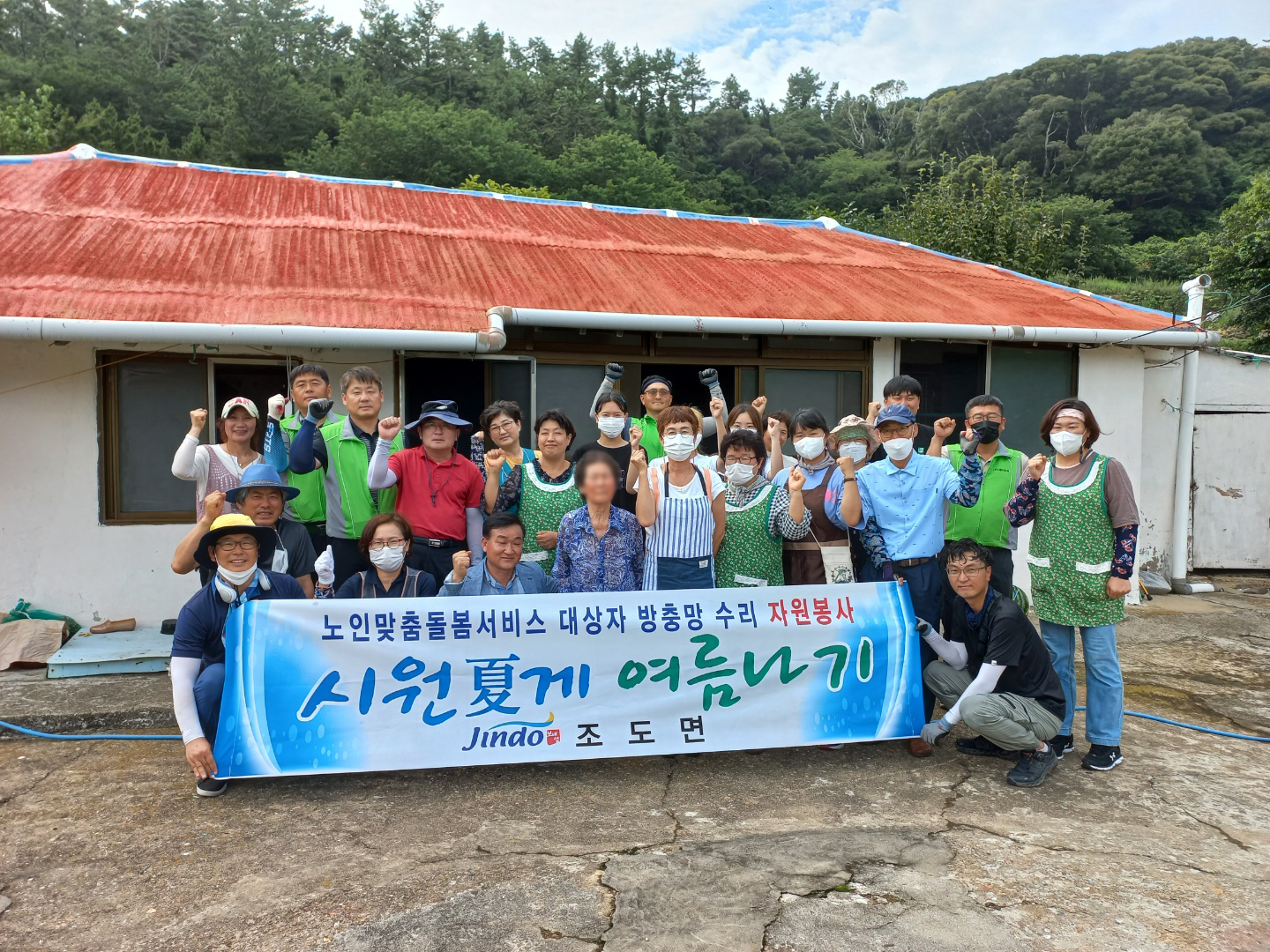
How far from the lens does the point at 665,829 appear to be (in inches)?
132

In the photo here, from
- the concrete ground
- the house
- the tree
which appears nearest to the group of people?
the concrete ground

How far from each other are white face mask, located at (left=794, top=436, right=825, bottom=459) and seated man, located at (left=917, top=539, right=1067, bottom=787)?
763 millimetres

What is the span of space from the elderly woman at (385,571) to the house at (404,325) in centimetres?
223

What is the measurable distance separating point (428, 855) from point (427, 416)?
2.02 metres

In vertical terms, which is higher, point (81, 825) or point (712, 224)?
point (712, 224)

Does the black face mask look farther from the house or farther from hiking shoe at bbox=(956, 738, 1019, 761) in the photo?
the house

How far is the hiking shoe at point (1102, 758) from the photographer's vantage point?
13.0ft

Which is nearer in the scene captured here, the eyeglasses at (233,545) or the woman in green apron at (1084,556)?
the eyeglasses at (233,545)

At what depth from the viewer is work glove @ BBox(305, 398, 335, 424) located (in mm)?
4207

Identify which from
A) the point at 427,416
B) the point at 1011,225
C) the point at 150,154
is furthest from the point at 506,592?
the point at 150,154

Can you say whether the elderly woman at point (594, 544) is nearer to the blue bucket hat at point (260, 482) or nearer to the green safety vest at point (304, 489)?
the blue bucket hat at point (260, 482)

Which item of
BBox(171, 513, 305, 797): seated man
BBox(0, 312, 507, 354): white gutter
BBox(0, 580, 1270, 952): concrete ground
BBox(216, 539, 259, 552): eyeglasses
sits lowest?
BBox(0, 580, 1270, 952): concrete ground

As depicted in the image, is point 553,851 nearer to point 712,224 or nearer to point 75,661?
point 75,661

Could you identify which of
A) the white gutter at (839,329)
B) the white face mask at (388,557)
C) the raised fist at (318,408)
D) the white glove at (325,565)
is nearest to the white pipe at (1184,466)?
the white gutter at (839,329)
